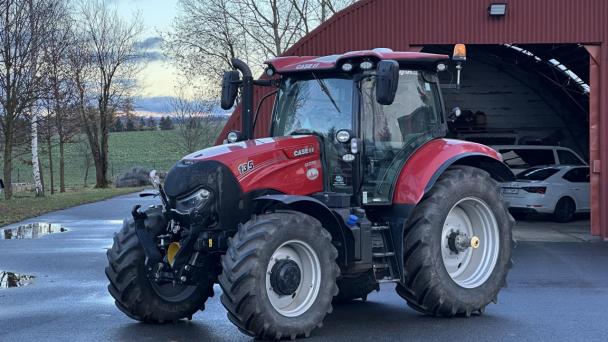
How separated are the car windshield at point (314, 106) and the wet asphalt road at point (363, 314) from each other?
2.00 meters

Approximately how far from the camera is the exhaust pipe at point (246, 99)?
9367 mm

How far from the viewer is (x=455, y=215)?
966cm

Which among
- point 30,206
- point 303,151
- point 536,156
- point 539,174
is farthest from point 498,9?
point 30,206

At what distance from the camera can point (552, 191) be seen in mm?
22938

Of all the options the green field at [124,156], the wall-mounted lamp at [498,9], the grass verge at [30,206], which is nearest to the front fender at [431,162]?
the wall-mounted lamp at [498,9]

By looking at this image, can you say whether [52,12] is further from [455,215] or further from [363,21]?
[455,215]

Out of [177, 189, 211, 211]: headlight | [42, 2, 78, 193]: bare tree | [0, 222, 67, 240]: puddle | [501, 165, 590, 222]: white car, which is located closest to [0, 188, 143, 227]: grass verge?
[0, 222, 67, 240]: puddle

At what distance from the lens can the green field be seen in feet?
225

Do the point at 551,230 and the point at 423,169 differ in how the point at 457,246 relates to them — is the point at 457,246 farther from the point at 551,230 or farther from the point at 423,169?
the point at 551,230

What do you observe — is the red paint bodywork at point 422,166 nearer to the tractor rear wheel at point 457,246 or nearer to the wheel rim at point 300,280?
the tractor rear wheel at point 457,246

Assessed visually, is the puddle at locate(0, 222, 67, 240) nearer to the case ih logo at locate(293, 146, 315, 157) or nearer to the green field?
the case ih logo at locate(293, 146, 315, 157)

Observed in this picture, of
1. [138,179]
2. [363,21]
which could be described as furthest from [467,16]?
[138,179]

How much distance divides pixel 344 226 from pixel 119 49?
154 ft

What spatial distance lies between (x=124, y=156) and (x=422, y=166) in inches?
2932
